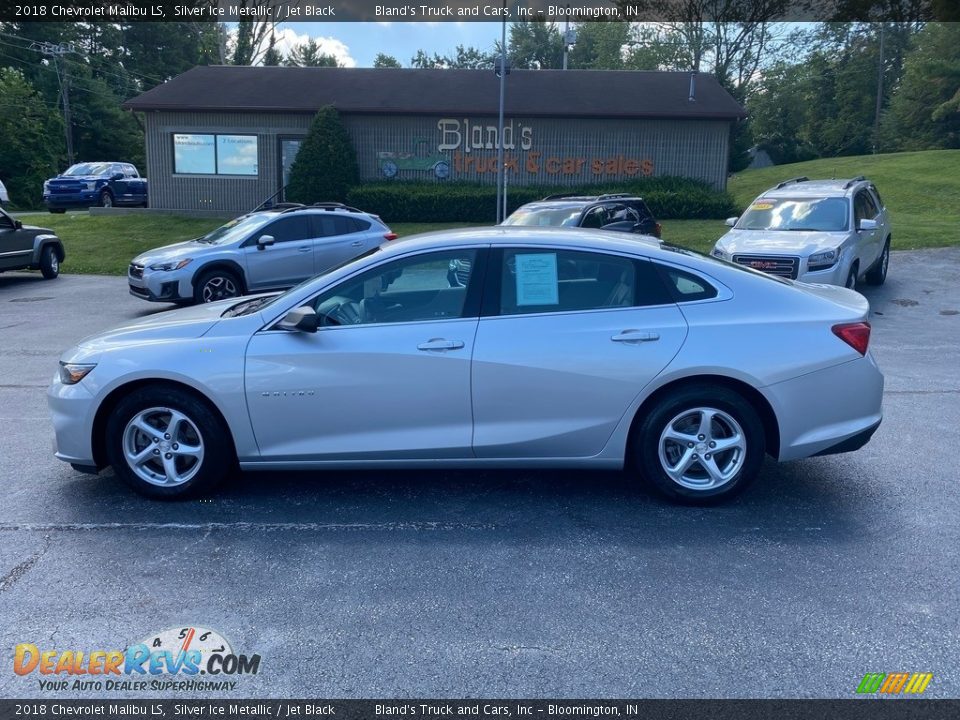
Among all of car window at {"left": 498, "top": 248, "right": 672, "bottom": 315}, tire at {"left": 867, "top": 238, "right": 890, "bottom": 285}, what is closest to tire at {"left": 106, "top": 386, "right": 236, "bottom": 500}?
car window at {"left": 498, "top": 248, "right": 672, "bottom": 315}

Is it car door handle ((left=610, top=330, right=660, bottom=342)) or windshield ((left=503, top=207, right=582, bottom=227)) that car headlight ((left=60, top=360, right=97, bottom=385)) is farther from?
windshield ((left=503, top=207, right=582, bottom=227))

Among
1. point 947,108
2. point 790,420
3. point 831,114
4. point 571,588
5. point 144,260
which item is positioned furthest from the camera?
point 831,114

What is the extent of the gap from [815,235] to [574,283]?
9.02 metres

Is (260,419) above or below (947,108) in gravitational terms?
below

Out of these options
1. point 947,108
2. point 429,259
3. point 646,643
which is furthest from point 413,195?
point 947,108

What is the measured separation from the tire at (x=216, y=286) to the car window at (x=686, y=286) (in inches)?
391

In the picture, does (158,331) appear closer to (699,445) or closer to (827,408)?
(699,445)

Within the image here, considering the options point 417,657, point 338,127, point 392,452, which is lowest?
point 417,657

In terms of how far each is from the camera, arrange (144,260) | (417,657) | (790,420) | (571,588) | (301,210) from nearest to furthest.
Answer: (417,657) < (571,588) < (790,420) < (144,260) < (301,210)

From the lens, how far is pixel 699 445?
5199 millimetres

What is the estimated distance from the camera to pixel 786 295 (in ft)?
17.7

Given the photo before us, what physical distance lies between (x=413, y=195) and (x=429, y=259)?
71.2ft

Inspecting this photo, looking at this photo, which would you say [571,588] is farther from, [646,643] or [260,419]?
[260,419]

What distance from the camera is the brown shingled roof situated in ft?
90.9
